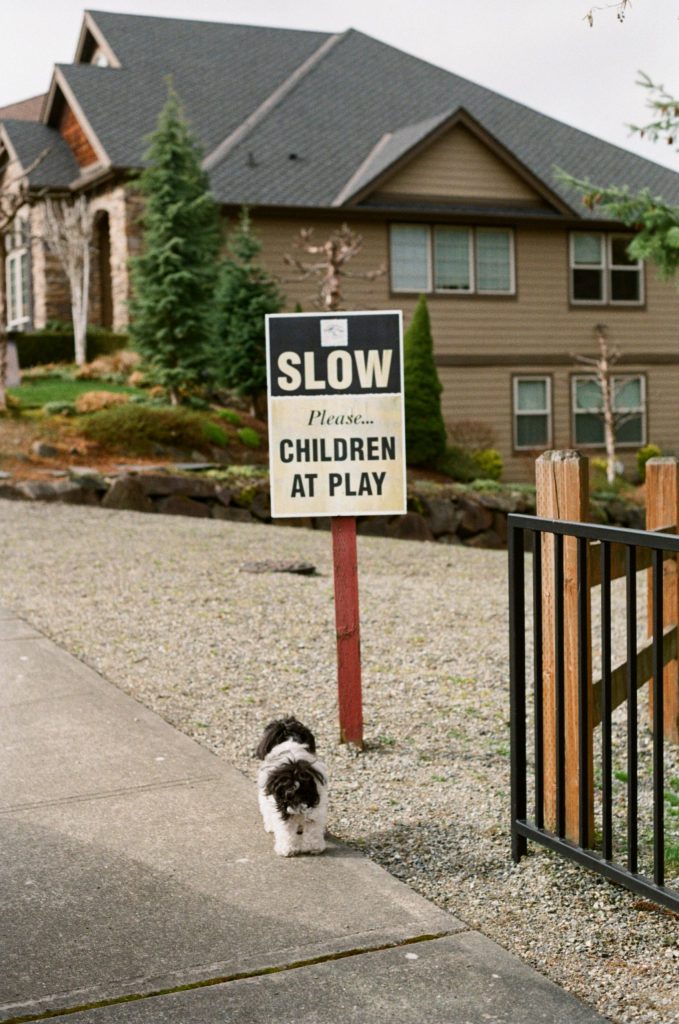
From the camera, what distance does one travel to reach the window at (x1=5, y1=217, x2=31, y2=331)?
29.1 meters

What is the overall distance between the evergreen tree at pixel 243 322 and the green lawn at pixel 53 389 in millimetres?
1729

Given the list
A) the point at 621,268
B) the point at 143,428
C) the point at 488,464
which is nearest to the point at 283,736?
the point at 143,428

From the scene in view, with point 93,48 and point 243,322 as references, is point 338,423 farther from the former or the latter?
point 93,48

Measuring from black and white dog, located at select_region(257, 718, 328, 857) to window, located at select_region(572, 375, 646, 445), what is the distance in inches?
967

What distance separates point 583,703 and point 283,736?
1.26 m

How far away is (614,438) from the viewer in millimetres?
27203

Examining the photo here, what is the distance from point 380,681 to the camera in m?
7.49

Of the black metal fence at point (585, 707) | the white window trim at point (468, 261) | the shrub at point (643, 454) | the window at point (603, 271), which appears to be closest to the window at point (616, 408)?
the shrub at point (643, 454)

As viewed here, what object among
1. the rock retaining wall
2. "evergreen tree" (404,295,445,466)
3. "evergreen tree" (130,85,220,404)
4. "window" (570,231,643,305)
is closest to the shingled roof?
"window" (570,231,643,305)

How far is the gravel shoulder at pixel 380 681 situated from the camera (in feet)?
12.9

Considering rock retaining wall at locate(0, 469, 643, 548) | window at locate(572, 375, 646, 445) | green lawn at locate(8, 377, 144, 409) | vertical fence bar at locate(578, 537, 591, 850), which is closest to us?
vertical fence bar at locate(578, 537, 591, 850)

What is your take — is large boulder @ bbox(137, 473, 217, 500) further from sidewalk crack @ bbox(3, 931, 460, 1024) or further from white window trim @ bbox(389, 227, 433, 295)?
sidewalk crack @ bbox(3, 931, 460, 1024)

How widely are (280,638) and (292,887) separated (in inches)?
172

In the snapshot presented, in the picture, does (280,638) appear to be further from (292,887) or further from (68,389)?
(68,389)
